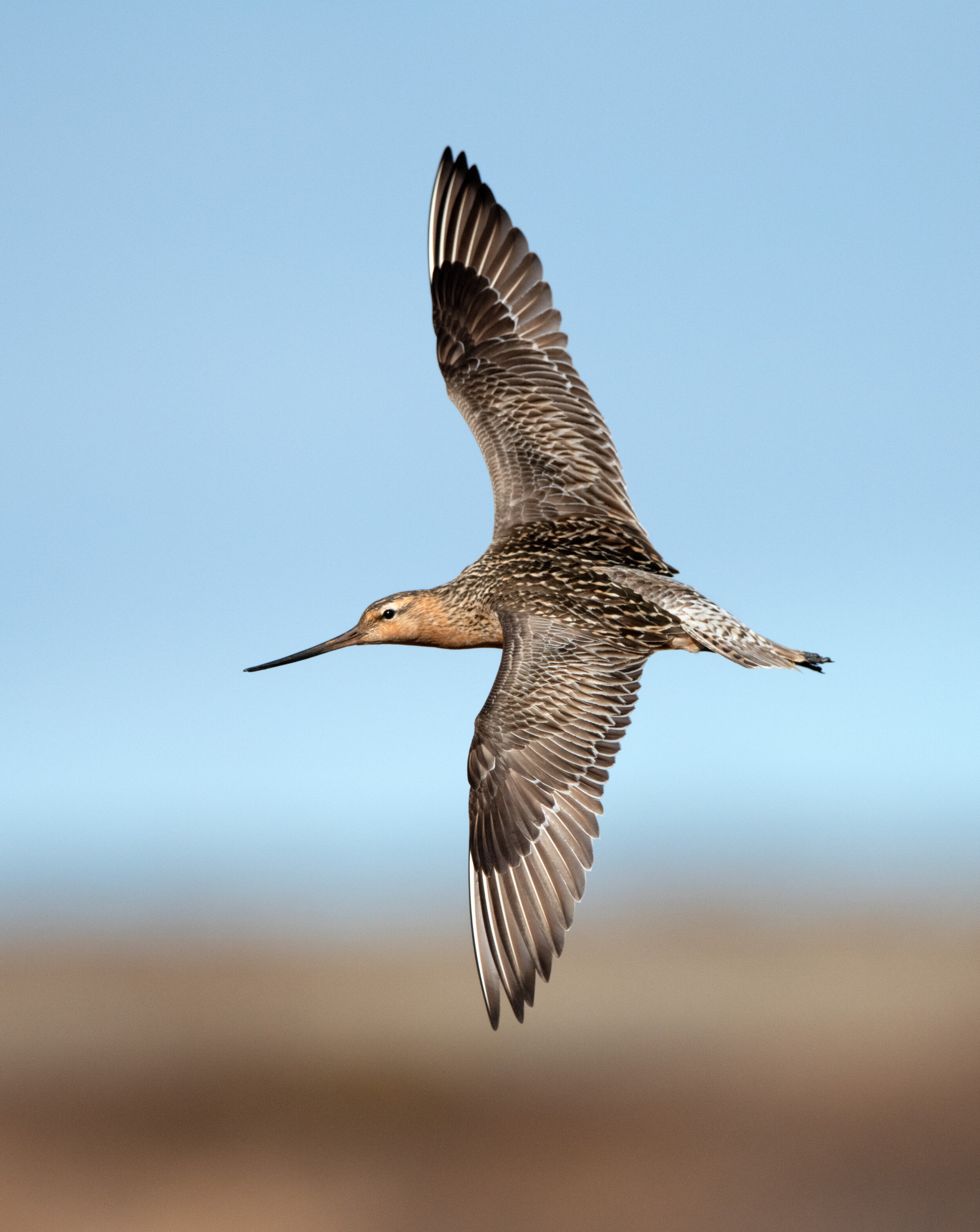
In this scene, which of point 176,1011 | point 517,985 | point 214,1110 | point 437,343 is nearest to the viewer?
point 517,985

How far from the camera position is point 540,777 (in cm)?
874

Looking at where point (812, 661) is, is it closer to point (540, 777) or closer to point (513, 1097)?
point (540, 777)

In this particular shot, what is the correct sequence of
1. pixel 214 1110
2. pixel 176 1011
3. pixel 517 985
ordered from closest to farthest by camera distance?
1. pixel 517 985
2. pixel 214 1110
3. pixel 176 1011

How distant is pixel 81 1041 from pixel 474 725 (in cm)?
5145

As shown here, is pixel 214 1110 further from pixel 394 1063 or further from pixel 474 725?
pixel 474 725

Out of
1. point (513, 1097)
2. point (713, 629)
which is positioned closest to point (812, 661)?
point (713, 629)

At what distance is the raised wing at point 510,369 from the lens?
32.9ft

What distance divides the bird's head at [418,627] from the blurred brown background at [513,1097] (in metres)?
44.4

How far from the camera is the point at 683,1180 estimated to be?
5991cm

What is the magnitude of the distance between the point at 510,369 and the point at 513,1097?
54.8m

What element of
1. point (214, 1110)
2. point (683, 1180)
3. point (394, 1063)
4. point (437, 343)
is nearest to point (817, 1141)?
point (683, 1180)

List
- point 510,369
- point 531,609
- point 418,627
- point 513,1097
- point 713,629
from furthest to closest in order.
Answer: point 513,1097 → point 510,369 → point 418,627 → point 531,609 → point 713,629

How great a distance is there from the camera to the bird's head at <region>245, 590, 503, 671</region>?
32.2ft

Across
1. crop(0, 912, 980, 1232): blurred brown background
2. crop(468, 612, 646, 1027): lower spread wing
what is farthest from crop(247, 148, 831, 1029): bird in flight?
crop(0, 912, 980, 1232): blurred brown background
